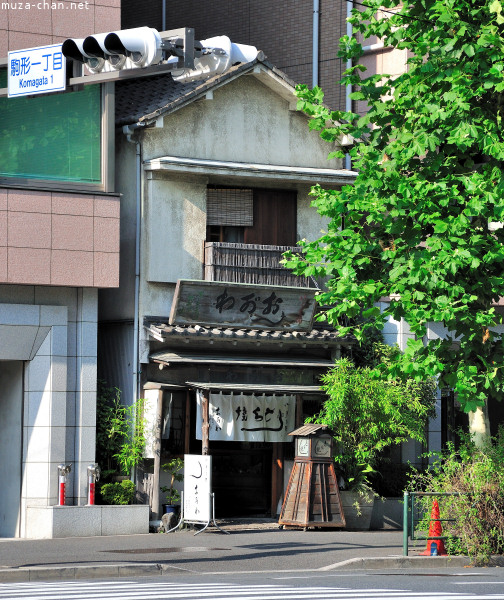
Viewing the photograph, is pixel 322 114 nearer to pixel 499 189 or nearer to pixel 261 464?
pixel 499 189

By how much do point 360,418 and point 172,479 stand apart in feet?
13.5

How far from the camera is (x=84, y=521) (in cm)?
2388

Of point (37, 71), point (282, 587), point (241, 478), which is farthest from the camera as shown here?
point (241, 478)

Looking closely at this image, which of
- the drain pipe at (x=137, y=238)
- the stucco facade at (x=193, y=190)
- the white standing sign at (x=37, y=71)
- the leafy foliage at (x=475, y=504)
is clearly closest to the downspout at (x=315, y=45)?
the stucco facade at (x=193, y=190)

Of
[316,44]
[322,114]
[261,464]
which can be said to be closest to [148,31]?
[322,114]

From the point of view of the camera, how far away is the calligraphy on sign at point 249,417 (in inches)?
1016

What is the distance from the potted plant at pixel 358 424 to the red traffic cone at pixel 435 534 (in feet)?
20.3

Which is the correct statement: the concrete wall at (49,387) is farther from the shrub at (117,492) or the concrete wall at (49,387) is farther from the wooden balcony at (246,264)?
the wooden balcony at (246,264)

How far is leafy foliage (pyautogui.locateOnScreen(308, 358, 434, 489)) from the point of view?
2570 centimetres

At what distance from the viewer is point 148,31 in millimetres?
14750

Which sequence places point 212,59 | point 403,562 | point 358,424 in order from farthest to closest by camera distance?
point 358,424, point 403,562, point 212,59

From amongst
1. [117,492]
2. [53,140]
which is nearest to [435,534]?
[117,492]

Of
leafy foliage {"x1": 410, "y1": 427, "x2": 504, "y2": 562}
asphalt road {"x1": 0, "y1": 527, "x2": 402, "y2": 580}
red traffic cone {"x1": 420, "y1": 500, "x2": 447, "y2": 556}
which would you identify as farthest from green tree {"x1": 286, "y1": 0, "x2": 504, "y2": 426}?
asphalt road {"x1": 0, "y1": 527, "x2": 402, "y2": 580}

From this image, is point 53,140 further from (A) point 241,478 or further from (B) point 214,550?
(B) point 214,550
